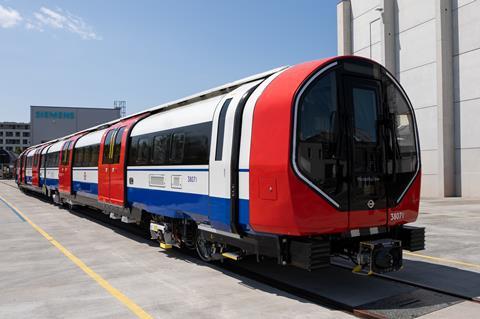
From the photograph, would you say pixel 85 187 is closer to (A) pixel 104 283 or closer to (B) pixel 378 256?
(A) pixel 104 283

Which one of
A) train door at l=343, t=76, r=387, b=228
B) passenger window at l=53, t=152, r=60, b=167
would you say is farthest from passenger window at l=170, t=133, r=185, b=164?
passenger window at l=53, t=152, r=60, b=167

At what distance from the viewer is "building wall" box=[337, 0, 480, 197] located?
917 inches

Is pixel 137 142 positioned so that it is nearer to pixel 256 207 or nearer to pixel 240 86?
pixel 240 86

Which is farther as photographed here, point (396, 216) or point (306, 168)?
point (396, 216)

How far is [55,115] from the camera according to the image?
69250 millimetres

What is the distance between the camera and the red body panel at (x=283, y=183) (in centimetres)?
549

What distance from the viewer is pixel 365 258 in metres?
5.83

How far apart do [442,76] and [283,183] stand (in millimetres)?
21726

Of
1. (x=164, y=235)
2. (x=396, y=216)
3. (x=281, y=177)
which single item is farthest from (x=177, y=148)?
(x=396, y=216)

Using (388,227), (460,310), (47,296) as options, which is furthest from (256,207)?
(47,296)

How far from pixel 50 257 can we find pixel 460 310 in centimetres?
756

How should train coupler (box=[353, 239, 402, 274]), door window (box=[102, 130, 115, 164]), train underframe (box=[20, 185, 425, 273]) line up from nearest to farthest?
train underframe (box=[20, 185, 425, 273]), train coupler (box=[353, 239, 402, 274]), door window (box=[102, 130, 115, 164])

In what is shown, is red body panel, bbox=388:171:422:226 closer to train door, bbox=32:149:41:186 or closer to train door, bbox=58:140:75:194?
train door, bbox=58:140:75:194

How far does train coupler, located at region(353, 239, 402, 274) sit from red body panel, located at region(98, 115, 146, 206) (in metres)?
6.75
